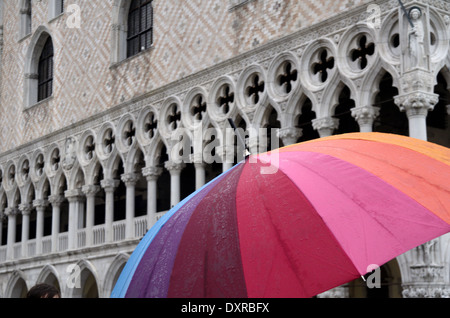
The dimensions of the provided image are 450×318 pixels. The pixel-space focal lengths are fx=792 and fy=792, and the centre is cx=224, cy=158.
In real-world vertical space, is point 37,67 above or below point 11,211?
above

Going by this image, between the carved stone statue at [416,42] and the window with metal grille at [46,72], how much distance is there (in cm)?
1245

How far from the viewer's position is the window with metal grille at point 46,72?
20.8 m

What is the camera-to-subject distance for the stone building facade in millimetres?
10922

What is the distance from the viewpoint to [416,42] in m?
10.4

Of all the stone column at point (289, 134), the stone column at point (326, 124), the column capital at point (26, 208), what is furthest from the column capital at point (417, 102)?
the column capital at point (26, 208)

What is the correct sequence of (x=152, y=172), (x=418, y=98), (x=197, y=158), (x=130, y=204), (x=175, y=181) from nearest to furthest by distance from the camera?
(x=418, y=98) < (x=197, y=158) < (x=175, y=181) < (x=152, y=172) < (x=130, y=204)

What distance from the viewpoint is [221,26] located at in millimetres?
14289

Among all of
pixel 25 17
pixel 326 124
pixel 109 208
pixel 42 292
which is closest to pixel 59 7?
pixel 25 17

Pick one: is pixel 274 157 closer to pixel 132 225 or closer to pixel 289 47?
pixel 289 47

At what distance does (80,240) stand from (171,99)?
446 centimetres

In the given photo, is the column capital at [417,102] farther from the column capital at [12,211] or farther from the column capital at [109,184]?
the column capital at [12,211]

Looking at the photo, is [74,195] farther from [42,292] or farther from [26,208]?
[42,292]

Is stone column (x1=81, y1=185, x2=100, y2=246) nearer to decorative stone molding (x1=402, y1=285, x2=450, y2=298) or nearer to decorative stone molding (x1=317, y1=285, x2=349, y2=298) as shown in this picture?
decorative stone molding (x1=317, y1=285, x2=349, y2=298)

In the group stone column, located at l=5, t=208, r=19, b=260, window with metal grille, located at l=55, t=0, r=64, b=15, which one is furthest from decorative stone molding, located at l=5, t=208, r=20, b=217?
window with metal grille, located at l=55, t=0, r=64, b=15
